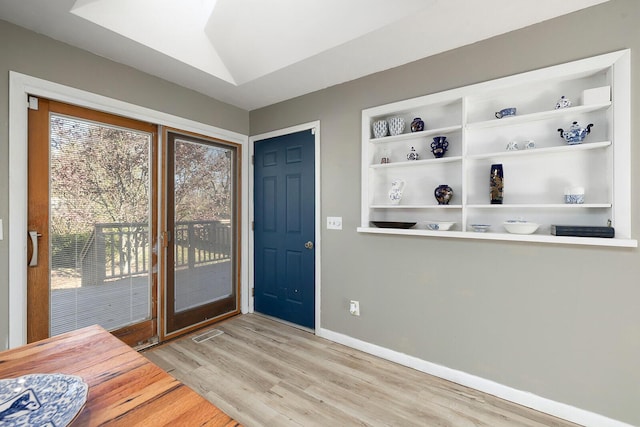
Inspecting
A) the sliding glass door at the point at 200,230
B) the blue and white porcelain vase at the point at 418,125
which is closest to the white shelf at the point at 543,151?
→ the blue and white porcelain vase at the point at 418,125

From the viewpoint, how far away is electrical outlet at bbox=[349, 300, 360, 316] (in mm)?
2631

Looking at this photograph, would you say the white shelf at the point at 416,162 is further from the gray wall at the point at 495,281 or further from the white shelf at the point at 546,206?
the white shelf at the point at 546,206

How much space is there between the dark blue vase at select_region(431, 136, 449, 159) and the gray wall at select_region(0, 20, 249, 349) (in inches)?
90.1

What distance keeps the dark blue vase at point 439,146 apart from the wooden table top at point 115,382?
2.16 meters

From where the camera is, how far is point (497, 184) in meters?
1.98

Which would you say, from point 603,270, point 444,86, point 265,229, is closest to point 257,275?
point 265,229

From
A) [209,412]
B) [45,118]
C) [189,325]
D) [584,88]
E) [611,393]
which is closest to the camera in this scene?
[209,412]

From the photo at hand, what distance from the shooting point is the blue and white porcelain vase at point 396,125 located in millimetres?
2402

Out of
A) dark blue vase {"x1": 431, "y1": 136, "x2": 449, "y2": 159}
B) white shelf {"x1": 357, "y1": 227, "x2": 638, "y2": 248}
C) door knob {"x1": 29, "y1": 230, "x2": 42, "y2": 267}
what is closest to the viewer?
white shelf {"x1": 357, "y1": 227, "x2": 638, "y2": 248}

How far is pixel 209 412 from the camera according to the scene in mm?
730

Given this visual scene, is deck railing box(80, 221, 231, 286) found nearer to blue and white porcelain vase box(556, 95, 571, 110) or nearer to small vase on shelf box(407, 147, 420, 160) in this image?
small vase on shelf box(407, 147, 420, 160)

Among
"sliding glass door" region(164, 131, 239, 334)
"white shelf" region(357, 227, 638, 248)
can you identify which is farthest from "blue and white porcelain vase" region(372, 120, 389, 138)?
"sliding glass door" region(164, 131, 239, 334)

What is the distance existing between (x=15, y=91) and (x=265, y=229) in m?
2.24

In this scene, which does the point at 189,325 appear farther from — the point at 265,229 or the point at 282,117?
the point at 282,117
